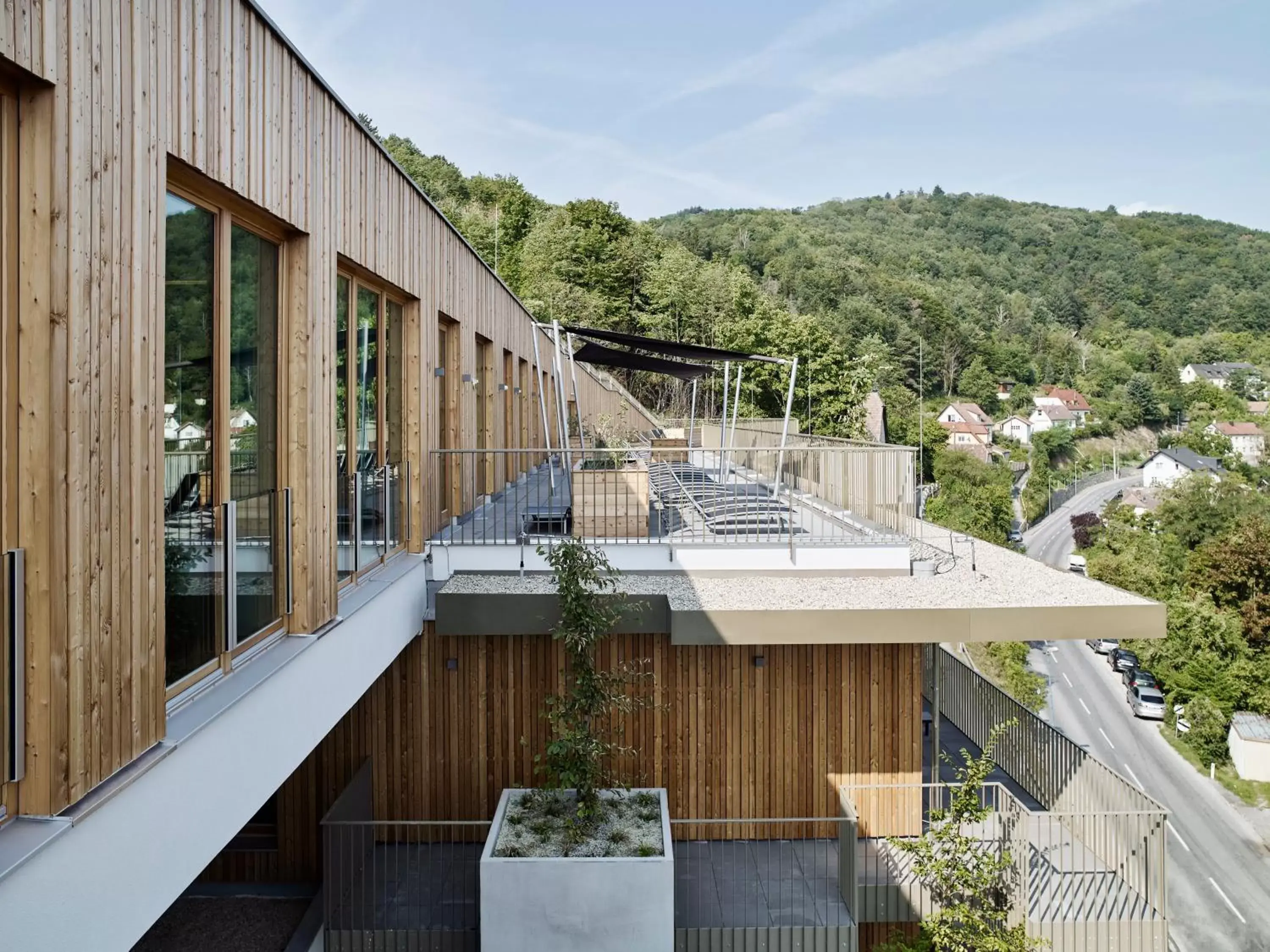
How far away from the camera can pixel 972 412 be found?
84500 mm

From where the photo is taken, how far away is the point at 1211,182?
4493 inches

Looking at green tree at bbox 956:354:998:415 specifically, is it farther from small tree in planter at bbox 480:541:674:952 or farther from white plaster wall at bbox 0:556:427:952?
white plaster wall at bbox 0:556:427:952

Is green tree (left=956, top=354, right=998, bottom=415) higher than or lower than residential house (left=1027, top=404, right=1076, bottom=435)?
higher

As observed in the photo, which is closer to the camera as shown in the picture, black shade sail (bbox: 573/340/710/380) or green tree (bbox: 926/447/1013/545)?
black shade sail (bbox: 573/340/710/380)

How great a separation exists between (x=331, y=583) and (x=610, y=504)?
3592 millimetres

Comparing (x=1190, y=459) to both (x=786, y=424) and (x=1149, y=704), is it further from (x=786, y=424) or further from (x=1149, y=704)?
(x=786, y=424)

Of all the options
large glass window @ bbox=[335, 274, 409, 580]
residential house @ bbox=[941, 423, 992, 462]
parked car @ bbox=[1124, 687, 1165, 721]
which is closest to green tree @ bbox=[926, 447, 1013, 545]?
residential house @ bbox=[941, 423, 992, 462]

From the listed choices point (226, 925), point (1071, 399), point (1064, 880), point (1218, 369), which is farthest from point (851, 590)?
point (1218, 369)

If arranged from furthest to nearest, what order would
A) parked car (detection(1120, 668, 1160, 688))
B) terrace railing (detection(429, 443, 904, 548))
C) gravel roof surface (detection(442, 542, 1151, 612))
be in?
parked car (detection(1120, 668, 1160, 688)), terrace railing (detection(429, 443, 904, 548)), gravel roof surface (detection(442, 542, 1151, 612))

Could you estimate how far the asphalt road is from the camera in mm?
23203

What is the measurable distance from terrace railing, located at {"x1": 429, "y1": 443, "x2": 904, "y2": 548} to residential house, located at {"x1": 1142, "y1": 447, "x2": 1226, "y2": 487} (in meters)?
71.5

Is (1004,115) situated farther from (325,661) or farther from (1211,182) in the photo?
(325,661)

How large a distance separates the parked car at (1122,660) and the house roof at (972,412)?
4006cm

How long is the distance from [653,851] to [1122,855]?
370 cm
